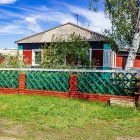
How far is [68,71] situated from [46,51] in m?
8.09

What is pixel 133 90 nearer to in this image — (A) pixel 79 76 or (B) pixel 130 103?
(B) pixel 130 103

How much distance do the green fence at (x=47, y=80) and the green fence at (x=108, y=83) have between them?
29.7 inches

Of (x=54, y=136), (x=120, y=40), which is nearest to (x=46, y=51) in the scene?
(x=120, y=40)

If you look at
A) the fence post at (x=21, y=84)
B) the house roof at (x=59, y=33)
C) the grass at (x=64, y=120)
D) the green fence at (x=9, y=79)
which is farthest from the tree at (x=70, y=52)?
the grass at (x=64, y=120)

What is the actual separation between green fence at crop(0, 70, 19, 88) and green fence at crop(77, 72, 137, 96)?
3.16m

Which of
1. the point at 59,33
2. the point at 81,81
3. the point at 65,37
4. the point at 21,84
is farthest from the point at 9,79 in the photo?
the point at 59,33

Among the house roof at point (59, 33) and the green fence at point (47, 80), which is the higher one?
the house roof at point (59, 33)

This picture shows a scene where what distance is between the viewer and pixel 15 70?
52.7 ft

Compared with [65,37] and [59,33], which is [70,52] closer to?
[65,37]

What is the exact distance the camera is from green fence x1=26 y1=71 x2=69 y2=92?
14711mm

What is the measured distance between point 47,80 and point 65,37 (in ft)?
47.9

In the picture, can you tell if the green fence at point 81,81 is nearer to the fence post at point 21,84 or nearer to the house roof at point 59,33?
the fence post at point 21,84

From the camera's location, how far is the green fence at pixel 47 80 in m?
14.7

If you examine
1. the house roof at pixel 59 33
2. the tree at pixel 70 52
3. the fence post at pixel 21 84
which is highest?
the house roof at pixel 59 33
